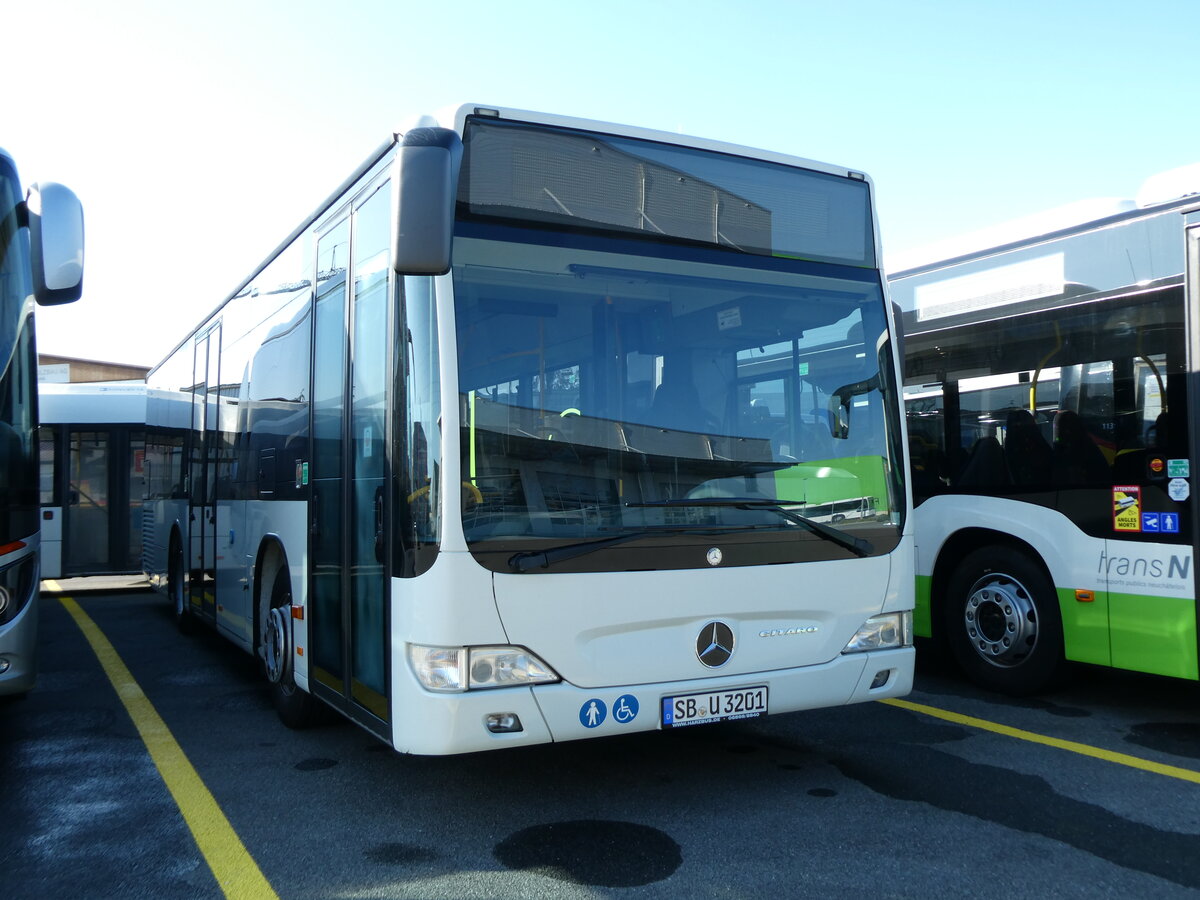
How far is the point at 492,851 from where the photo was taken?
13.7ft

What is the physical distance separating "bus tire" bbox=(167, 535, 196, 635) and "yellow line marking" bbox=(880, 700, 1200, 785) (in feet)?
21.2

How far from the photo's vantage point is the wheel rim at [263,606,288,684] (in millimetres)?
6141

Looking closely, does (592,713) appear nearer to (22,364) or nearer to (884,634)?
(884,634)

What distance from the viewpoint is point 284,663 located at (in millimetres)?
6160

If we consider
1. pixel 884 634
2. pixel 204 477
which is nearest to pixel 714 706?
pixel 884 634

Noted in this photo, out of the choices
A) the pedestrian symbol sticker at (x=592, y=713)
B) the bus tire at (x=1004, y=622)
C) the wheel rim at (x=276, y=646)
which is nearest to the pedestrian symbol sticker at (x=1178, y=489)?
the bus tire at (x=1004, y=622)

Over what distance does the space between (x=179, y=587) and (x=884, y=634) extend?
7.43 m

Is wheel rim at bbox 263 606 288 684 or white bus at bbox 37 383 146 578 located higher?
white bus at bbox 37 383 146 578

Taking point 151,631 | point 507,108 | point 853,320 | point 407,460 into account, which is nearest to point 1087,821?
point 853,320

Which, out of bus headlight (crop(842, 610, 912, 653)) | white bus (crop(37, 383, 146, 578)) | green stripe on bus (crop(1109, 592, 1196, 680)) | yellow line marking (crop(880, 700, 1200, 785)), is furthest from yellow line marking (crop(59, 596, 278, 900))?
white bus (crop(37, 383, 146, 578))

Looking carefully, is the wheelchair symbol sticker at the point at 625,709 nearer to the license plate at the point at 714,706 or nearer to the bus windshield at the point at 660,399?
the license plate at the point at 714,706

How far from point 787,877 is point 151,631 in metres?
8.58

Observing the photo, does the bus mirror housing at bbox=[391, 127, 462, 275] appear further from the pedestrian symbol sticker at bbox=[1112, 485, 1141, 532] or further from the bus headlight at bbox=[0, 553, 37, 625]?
the pedestrian symbol sticker at bbox=[1112, 485, 1141, 532]

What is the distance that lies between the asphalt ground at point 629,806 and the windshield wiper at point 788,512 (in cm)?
112
